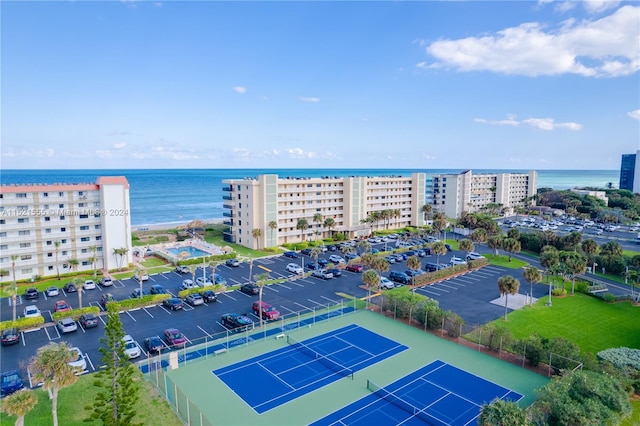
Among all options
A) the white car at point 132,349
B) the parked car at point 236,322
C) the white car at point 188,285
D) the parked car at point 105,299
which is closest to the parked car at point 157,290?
the white car at point 188,285

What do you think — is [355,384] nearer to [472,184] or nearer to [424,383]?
[424,383]

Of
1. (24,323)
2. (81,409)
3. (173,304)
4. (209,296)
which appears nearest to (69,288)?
(24,323)

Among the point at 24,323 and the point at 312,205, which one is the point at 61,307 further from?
the point at 312,205

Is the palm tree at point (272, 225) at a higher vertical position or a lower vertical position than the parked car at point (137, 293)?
higher

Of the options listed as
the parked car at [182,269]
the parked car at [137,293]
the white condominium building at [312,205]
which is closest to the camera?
the parked car at [137,293]

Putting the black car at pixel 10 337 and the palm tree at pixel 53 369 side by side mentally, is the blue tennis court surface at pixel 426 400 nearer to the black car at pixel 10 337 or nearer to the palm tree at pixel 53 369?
the palm tree at pixel 53 369

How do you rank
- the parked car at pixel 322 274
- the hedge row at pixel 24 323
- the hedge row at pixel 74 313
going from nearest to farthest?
1. the hedge row at pixel 24 323
2. the hedge row at pixel 74 313
3. the parked car at pixel 322 274
